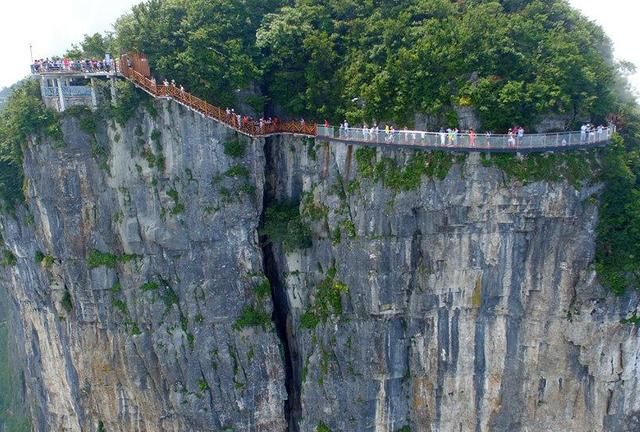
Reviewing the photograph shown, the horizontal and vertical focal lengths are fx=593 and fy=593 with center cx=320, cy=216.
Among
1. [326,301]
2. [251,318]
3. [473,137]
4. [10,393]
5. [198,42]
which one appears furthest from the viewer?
[10,393]

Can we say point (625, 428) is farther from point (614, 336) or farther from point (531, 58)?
point (531, 58)

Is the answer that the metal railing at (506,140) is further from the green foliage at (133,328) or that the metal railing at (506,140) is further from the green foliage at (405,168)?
the green foliage at (133,328)

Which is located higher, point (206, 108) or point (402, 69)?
point (402, 69)

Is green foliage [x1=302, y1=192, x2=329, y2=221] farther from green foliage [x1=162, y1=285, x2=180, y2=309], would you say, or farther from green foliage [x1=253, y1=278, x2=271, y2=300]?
green foliage [x1=162, y1=285, x2=180, y2=309]

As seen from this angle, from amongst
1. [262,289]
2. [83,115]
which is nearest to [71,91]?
[83,115]

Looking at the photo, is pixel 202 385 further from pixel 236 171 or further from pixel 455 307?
pixel 455 307

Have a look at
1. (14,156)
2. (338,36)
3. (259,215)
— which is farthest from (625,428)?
(14,156)
